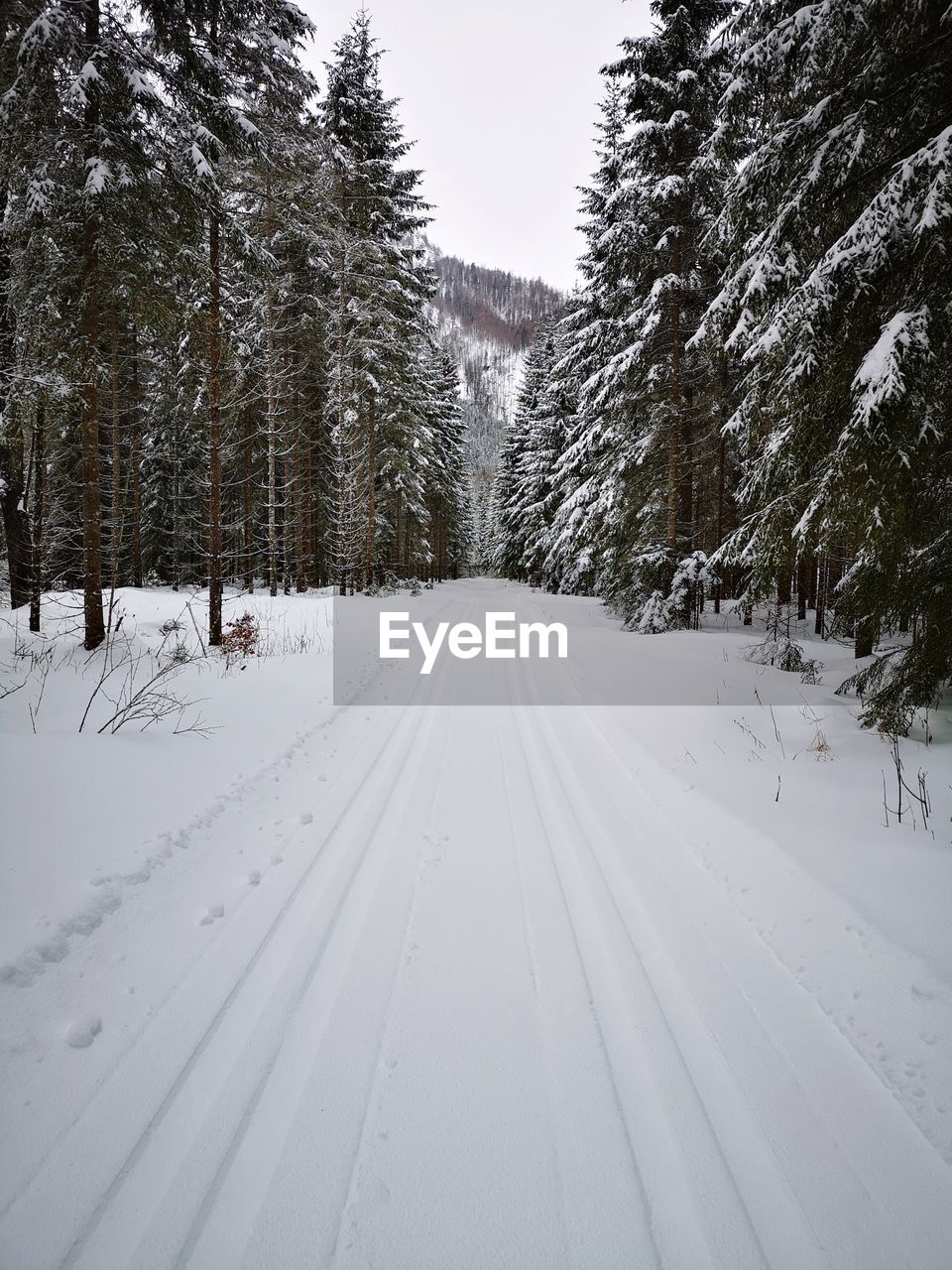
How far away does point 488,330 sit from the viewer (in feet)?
557

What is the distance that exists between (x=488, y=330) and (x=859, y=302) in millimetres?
191493

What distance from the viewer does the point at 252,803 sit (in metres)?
4.12

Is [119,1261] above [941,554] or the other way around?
the other way around

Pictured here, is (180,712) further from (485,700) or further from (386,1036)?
(386,1036)

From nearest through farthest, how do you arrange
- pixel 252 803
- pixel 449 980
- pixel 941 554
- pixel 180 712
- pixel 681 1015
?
pixel 681 1015 < pixel 449 980 < pixel 252 803 < pixel 941 554 < pixel 180 712

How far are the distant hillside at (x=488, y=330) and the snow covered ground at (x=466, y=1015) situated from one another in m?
111

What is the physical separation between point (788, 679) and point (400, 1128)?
325 inches

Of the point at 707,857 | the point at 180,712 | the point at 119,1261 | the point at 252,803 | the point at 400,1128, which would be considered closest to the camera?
the point at 119,1261

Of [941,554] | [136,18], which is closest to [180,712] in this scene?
[941,554]

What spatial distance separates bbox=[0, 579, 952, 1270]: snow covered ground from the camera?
1546mm

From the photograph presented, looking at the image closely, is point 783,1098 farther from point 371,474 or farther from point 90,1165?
point 371,474
